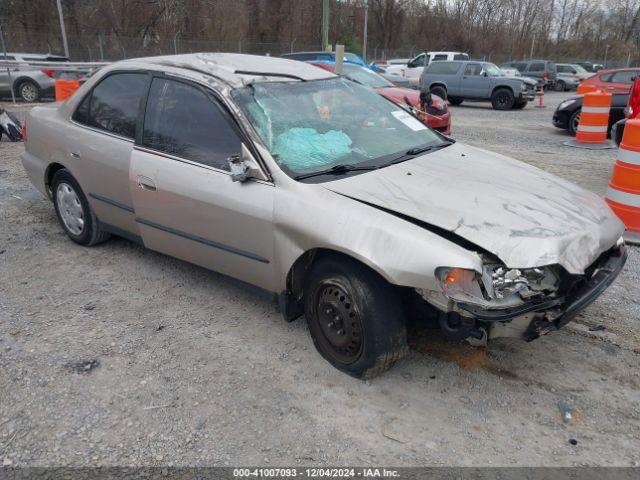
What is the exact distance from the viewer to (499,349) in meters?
3.35

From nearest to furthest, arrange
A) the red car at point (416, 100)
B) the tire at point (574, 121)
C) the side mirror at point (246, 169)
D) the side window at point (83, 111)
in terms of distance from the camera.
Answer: the side mirror at point (246, 169) → the side window at point (83, 111) → the red car at point (416, 100) → the tire at point (574, 121)

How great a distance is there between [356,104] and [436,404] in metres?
2.24

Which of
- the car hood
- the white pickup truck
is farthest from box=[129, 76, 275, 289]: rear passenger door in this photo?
the white pickup truck

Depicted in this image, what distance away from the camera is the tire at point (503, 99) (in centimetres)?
1811

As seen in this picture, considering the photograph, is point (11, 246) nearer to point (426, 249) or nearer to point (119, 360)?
point (119, 360)

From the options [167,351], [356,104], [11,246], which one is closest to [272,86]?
[356,104]

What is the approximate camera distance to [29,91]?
16.1 metres

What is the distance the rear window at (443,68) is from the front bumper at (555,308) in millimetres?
17309

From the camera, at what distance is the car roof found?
11.9 feet

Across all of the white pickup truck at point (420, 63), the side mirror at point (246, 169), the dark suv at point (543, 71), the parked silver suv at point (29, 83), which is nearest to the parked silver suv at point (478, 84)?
the white pickup truck at point (420, 63)

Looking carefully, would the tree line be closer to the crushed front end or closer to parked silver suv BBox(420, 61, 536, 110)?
parked silver suv BBox(420, 61, 536, 110)

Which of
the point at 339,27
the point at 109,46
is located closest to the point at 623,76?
the point at 109,46

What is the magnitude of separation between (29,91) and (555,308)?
17414mm

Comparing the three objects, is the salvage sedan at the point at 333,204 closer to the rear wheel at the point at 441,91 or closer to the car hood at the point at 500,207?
the car hood at the point at 500,207
